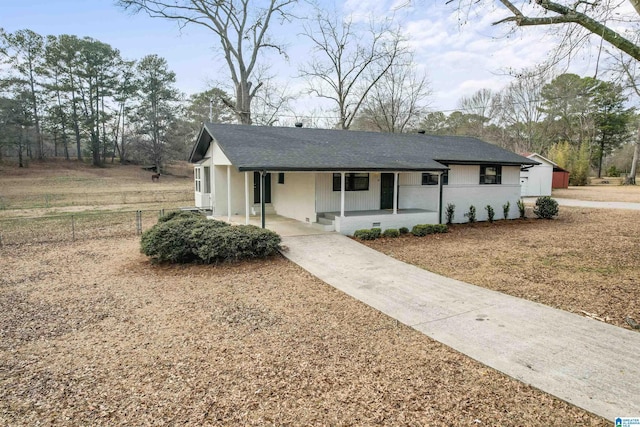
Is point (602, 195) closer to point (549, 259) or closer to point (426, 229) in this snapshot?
point (426, 229)

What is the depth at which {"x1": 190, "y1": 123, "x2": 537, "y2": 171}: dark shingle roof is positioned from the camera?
36.9ft

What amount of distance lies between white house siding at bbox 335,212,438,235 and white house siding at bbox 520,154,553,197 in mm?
17995

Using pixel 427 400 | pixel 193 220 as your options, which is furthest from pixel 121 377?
pixel 193 220

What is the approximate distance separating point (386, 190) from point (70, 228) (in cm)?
1207

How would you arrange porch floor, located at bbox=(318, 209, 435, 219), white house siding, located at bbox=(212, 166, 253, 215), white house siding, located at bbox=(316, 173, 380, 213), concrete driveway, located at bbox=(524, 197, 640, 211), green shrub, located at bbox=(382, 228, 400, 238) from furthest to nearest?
concrete driveway, located at bbox=(524, 197, 640, 211) < white house siding, located at bbox=(212, 166, 253, 215) < white house siding, located at bbox=(316, 173, 380, 213) < porch floor, located at bbox=(318, 209, 435, 219) < green shrub, located at bbox=(382, 228, 400, 238)

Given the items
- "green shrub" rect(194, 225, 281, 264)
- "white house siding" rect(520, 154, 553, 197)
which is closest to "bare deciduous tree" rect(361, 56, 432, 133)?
"white house siding" rect(520, 154, 553, 197)

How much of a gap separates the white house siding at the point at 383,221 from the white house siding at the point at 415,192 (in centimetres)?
101

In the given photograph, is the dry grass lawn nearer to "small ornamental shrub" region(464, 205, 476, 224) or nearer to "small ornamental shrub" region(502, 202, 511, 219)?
"small ornamental shrub" region(502, 202, 511, 219)

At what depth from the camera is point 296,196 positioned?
1418 cm

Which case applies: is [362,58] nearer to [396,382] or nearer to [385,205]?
[385,205]

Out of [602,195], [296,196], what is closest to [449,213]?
[296,196]

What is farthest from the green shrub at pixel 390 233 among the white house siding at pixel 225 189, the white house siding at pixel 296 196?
the white house siding at pixel 225 189

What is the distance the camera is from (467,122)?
145 feet

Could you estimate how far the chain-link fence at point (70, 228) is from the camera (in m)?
12.0
